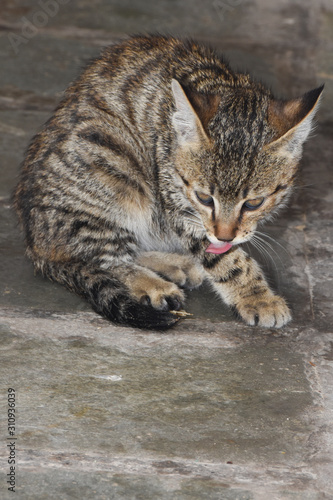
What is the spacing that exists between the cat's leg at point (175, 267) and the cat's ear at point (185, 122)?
726 millimetres

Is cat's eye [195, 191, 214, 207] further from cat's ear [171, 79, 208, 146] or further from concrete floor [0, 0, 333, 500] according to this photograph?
concrete floor [0, 0, 333, 500]

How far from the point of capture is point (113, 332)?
12.5 ft

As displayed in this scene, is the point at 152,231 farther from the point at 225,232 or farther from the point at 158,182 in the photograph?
the point at 225,232

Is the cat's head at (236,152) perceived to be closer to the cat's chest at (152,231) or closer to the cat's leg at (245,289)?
the cat's leg at (245,289)

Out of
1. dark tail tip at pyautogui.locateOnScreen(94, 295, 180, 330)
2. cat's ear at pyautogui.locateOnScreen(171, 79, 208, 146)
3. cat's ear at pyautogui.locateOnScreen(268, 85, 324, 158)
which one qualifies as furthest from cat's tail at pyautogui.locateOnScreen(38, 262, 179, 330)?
cat's ear at pyautogui.locateOnScreen(268, 85, 324, 158)

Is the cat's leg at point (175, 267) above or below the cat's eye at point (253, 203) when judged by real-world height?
below

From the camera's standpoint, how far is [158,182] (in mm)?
4281

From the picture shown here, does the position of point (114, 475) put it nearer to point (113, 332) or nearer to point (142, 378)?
point (142, 378)

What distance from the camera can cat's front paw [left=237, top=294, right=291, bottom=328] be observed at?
394cm

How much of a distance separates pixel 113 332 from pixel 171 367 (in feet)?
1.31

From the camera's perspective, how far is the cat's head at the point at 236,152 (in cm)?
387

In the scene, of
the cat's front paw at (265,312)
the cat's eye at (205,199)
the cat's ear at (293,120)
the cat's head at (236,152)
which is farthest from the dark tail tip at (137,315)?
the cat's ear at (293,120)

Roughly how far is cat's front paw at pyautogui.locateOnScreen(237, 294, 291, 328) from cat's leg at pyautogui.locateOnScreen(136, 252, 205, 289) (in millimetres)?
393

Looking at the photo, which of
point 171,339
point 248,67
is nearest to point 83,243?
point 171,339
